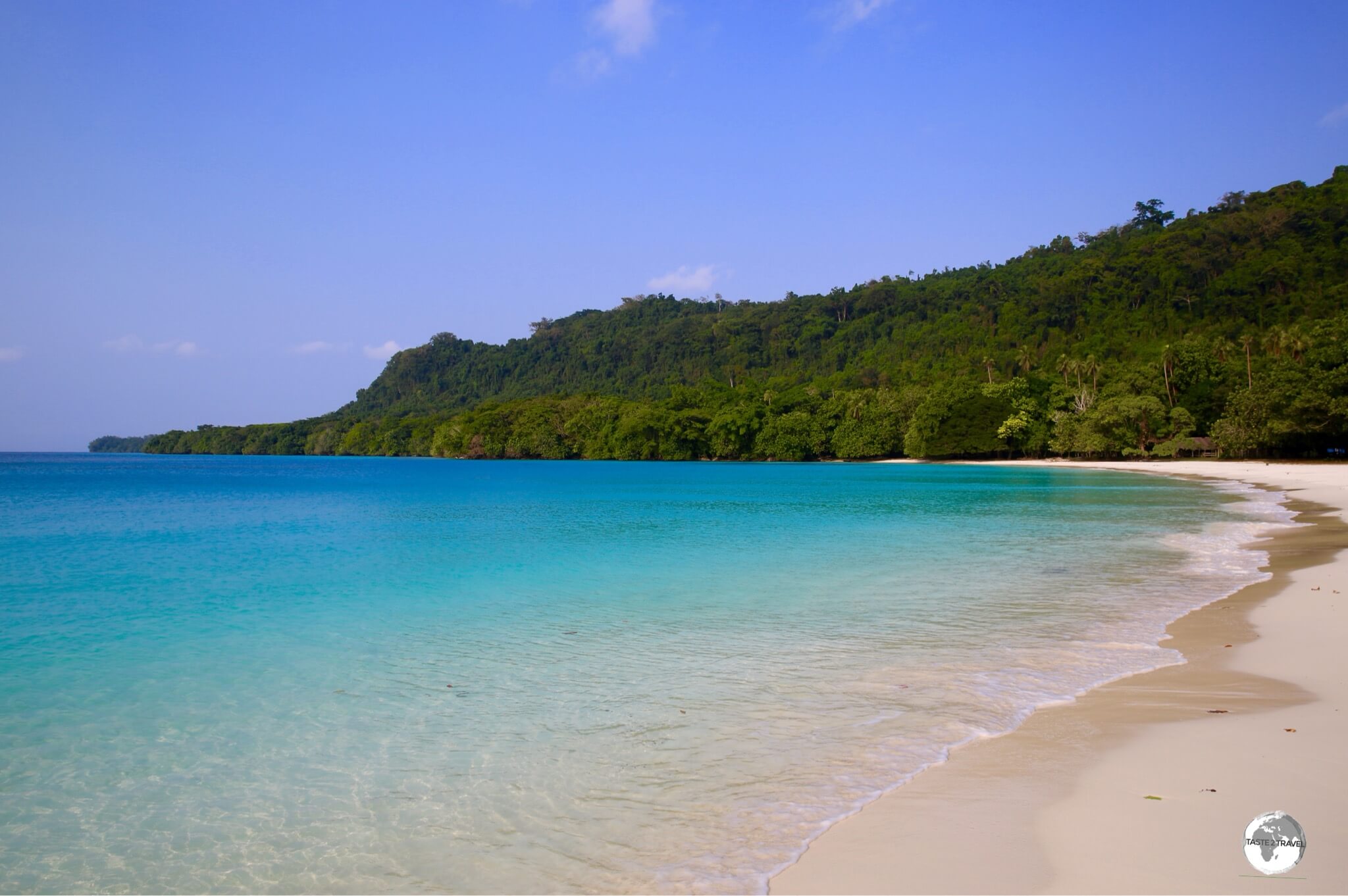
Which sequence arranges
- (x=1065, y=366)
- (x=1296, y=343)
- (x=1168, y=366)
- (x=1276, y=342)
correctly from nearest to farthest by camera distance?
(x=1296, y=343)
(x=1276, y=342)
(x=1168, y=366)
(x=1065, y=366)

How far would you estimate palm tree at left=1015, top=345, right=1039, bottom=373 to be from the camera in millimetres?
96875

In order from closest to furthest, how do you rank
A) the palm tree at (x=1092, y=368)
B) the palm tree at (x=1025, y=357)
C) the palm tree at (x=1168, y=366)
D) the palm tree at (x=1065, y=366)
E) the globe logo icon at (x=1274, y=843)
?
the globe logo icon at (x=1274, y=843)
the palm tree at (x=1168, y=366)
the palm tree at (x=1092, y=368)
the palm tree at (x=1065, y=366)
the palm tree at (x=1025, y=357)

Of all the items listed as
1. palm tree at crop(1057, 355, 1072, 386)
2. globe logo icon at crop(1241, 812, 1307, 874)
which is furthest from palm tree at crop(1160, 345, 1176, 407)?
globe logo icon at crop(1241, 812, 1307, 874)

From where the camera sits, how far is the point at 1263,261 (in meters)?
99.6

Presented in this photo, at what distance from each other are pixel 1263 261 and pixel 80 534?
119336mm

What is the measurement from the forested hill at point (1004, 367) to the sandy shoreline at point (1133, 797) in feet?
174

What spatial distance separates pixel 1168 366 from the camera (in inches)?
2901

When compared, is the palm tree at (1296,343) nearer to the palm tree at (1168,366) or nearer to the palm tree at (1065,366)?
the palm tree at (1168,366)

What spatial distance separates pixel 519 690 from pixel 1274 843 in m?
5.59

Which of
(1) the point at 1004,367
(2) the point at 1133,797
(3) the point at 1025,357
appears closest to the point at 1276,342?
(3) the point at 1025,357

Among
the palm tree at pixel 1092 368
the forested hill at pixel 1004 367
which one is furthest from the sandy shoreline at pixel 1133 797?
the palm tree at pixel 1092 368

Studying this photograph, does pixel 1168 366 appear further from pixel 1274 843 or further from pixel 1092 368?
pixel 1274 843

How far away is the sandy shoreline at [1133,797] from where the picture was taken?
3.67m

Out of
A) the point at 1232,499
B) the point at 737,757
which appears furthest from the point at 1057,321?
the point at 737,757
